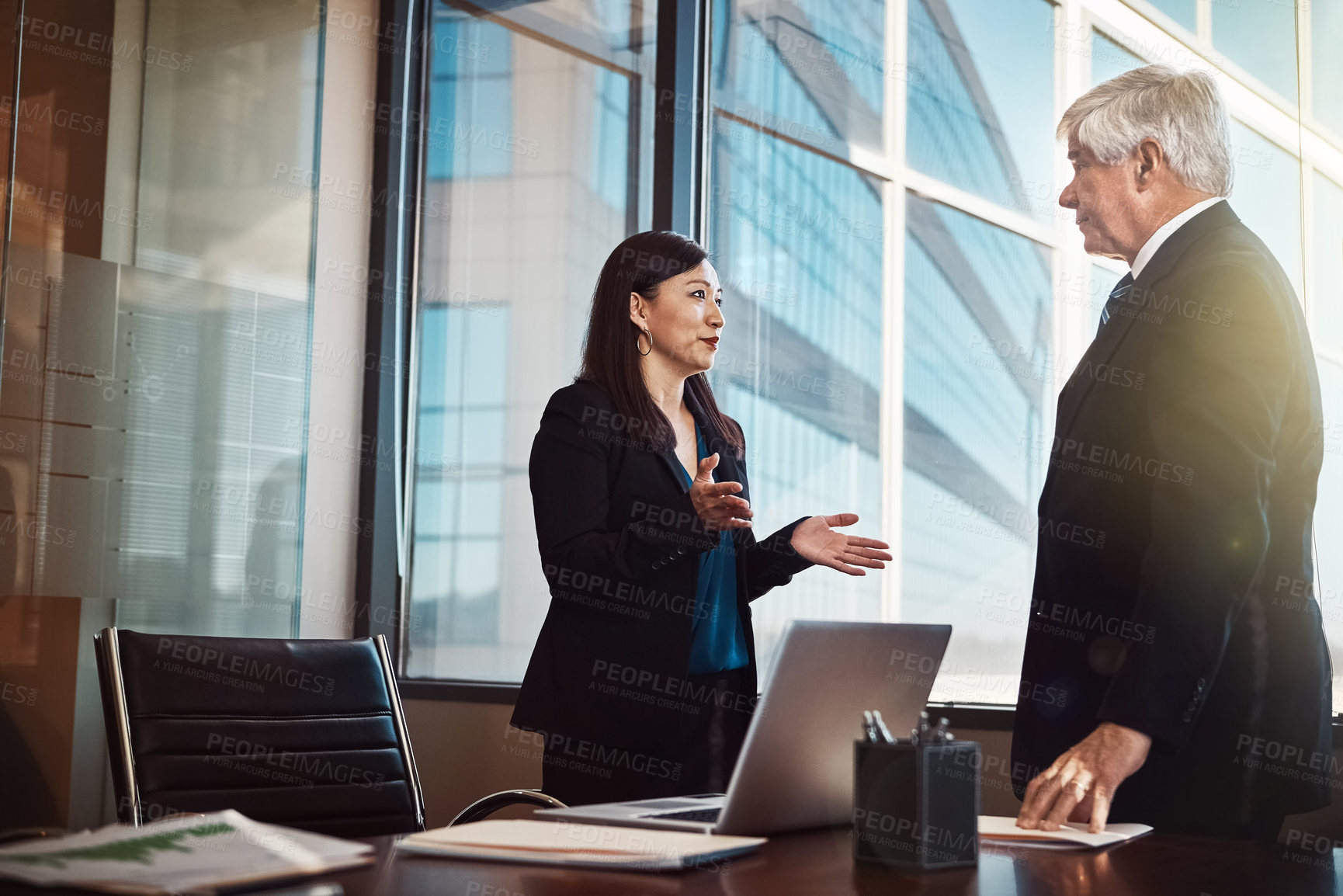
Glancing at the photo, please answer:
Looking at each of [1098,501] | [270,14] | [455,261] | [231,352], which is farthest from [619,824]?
[270,14]

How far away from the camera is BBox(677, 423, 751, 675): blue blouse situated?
2.37 meters

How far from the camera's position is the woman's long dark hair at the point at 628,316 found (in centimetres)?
255

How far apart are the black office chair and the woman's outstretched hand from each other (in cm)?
67

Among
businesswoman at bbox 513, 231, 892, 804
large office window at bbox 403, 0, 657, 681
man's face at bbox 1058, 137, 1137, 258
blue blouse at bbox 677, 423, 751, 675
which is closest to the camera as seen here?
man's face at bbox 1058, 137, 1137, 258

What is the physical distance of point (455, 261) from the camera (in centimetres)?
430

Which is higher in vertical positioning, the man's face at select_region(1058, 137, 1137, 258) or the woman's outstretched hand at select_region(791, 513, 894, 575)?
the man's face at select_region(1058, 137, 1137, 258)

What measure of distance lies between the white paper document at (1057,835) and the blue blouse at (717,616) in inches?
36.8

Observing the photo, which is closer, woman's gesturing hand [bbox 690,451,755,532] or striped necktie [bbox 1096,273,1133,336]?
striped necktie [bbox 1096,273,1133,336]

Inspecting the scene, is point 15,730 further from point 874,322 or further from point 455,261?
point 874,322

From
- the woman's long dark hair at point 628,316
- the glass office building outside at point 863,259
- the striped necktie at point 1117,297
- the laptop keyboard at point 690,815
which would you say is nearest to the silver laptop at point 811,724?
the laptop keyboard at point 690,815

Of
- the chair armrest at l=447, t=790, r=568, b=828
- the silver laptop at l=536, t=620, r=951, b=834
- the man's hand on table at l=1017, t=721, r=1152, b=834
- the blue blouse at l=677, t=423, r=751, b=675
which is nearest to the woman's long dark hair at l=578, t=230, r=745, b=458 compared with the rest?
the blue blouse at l=677, t=423, r=751, b=675

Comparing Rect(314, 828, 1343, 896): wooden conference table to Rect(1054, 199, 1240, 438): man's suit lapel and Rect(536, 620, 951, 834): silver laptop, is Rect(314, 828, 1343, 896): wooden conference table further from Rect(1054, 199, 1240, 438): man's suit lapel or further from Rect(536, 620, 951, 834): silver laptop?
Rect(1054, 199, 1240, 438): man's suit lapel

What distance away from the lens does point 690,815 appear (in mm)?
1422

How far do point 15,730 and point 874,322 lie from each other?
2600mm
